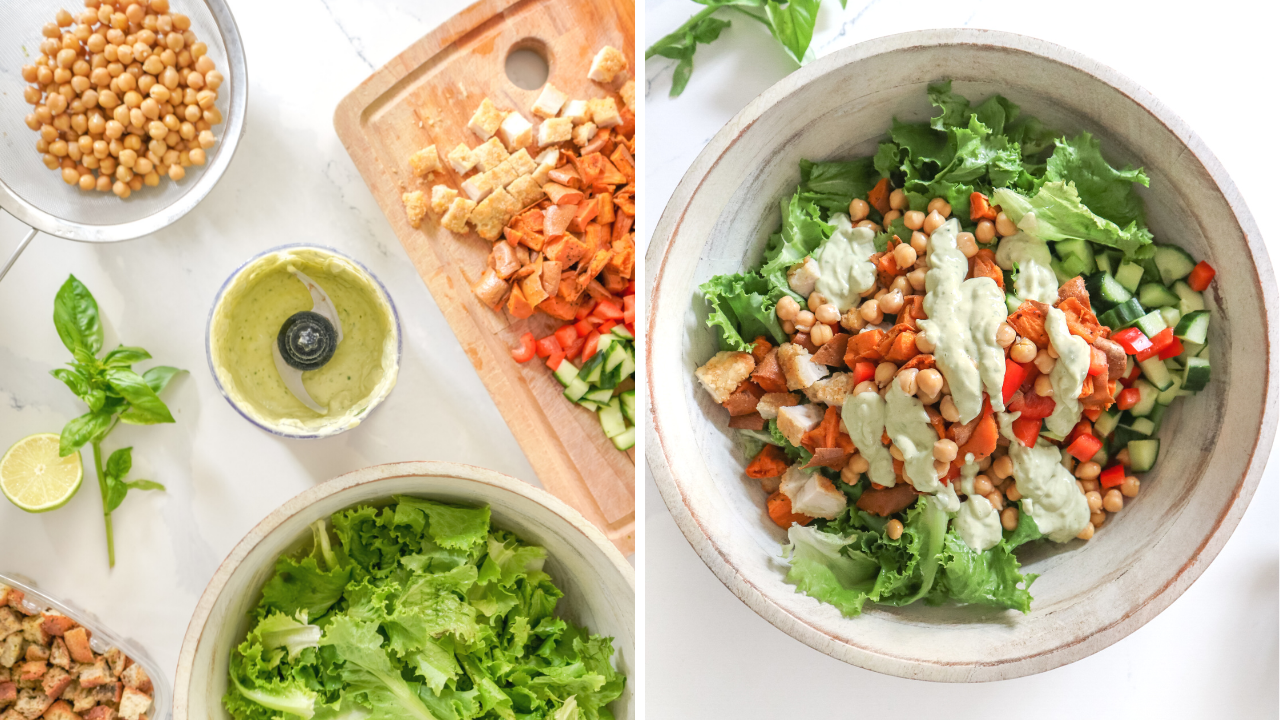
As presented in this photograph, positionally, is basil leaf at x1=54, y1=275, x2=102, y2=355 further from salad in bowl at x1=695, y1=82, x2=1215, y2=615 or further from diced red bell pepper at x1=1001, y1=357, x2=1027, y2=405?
diced red bell pepper at x1=1001, y1=357, x2=1027, y2=405

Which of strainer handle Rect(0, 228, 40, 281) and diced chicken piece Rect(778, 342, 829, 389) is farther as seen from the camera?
strainer handle Rect(0, 228, 40, 281)

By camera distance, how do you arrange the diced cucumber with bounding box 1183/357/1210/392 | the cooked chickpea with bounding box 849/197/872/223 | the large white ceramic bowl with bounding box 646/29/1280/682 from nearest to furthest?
the large white ceramic bowl with bounding box 646/29/1280/682
the diced cucumber with bounding box 1183/357/1210/392
the cooked chickpea with bounding box 849/197/872/223

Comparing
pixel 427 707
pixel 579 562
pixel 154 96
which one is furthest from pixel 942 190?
pixel 154 96

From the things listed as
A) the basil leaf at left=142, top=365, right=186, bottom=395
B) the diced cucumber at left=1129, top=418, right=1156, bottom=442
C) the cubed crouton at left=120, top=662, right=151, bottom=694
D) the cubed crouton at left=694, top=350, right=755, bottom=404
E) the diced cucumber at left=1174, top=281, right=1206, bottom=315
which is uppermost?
the basil leaf at left=142, top=365, right=186, bottom=395

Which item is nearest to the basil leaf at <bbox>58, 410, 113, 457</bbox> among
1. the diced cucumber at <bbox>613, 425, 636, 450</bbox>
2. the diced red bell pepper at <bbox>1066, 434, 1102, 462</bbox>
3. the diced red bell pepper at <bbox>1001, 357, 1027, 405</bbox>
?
the diced cucumber at <bbox>613, 425, 636, 450</bbox>

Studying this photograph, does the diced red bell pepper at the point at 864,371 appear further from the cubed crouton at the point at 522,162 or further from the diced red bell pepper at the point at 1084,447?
the cubed crouton at the point at 522,162

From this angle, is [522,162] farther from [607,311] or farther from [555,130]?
[607,311]
